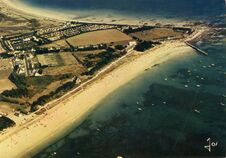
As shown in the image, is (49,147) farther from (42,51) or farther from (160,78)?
(42,51)

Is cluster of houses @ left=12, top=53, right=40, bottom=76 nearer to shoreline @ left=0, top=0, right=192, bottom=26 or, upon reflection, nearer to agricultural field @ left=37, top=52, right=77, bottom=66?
agricultural field @ left=37, top=52, right=77, bottom=66

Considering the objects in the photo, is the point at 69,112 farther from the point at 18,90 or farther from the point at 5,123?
the point at 18,90

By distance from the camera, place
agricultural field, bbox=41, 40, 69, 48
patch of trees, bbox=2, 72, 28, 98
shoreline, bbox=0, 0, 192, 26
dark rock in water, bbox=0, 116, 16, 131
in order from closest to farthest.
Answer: dark rock in water, bbox=0, 116, 16, 131, patch of trees, bbox=2, 72, 28, 98, agricultural field, bbox=41, 40, 69, 48, shoreline, bbox=0, 0, 192, 26

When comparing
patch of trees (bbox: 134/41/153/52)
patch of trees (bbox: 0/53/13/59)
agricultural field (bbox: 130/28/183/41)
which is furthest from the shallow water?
patch of trees (bbox: 0/53/13/59)

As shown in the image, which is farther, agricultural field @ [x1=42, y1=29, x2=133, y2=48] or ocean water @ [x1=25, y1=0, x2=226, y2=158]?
agricultural field @ [x1=42, y1=29, x2=133, y2=48]

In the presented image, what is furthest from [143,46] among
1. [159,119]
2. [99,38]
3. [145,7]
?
[145,7]

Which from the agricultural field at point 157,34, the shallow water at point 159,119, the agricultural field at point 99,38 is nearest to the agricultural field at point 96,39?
the agricultural field at point 99,38
